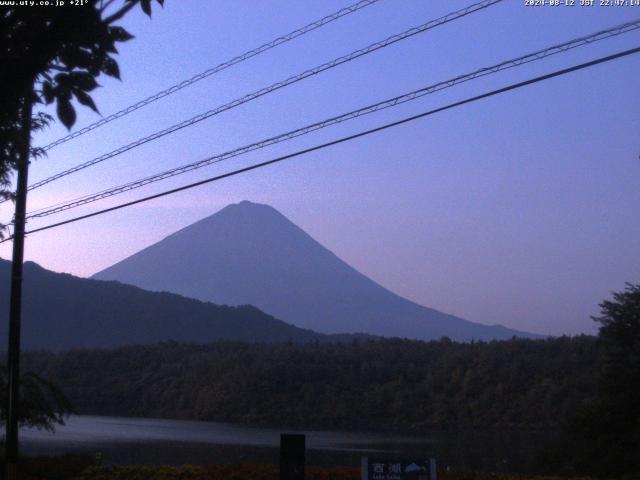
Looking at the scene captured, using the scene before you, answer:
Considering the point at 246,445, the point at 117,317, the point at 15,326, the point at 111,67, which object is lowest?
the point at 246,445

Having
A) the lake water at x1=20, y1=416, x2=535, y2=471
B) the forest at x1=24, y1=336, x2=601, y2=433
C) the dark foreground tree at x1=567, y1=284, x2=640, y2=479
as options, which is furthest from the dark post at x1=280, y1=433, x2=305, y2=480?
the forest at x1=24, y1=336, x2=601, y2=433

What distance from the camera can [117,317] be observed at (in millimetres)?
81062

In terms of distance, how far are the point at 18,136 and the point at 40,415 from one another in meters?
12.1

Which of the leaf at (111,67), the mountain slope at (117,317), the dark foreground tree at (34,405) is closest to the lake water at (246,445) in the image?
the dark foreground tree at (34,405)

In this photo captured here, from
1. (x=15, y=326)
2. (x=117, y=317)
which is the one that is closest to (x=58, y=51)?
(x=15, y=326)

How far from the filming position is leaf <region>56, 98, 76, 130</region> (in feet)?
19.3

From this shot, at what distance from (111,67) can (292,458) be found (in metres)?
7.84

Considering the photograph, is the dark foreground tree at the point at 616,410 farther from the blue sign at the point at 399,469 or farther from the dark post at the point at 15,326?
the dark post at the point at 15,326

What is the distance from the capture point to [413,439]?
30453mm

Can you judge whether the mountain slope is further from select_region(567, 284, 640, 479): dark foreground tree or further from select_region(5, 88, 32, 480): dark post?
select_region(5, 88, 32, 480): dark post

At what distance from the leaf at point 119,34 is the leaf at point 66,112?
1.71 ft

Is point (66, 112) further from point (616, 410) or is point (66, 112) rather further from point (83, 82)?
point (616, 410)

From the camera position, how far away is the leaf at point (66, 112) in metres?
5.88

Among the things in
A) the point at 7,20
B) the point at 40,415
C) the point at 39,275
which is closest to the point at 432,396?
the point at 40,415
